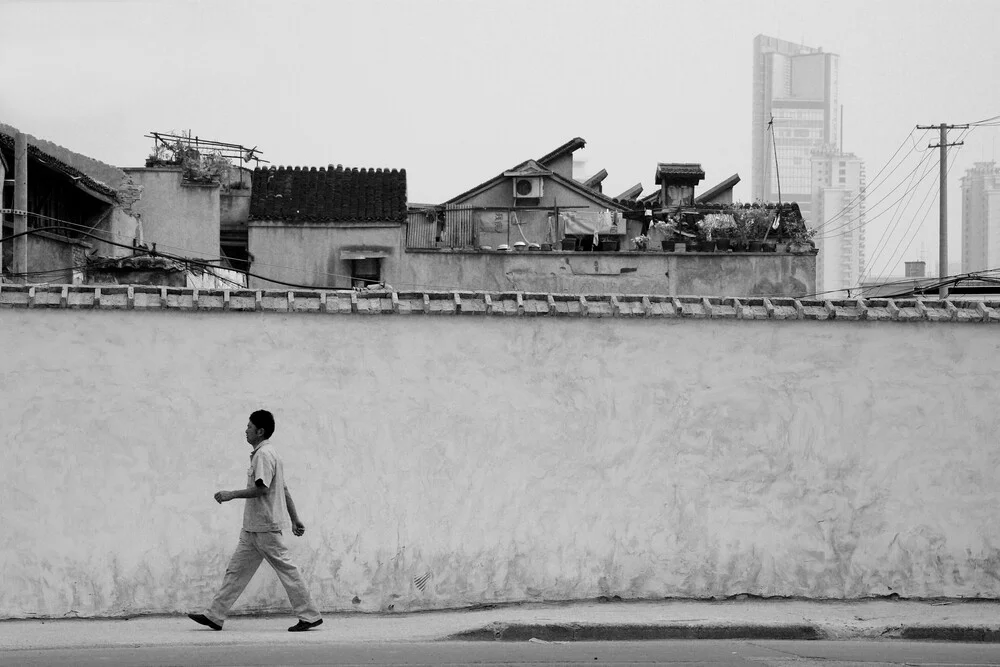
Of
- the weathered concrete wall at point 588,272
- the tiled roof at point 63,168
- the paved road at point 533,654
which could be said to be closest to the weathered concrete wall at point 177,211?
the tiled roof at point 63,168

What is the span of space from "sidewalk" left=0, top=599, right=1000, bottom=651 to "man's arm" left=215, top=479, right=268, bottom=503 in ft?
3.54

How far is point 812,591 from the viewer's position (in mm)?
11156

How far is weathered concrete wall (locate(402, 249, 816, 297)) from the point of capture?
2880cm

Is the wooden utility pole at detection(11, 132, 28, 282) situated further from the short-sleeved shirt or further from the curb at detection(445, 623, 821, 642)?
the curb at detection(445, 623, 821, 642)

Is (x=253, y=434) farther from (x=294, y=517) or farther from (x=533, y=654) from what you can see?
(x=533, y=654)

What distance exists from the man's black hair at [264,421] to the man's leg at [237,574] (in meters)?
0.78

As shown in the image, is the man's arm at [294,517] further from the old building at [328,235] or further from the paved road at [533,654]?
the old building at [328,235]

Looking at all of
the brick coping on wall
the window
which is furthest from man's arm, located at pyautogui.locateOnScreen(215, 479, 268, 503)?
the window

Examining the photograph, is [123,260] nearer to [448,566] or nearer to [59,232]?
[59,232]

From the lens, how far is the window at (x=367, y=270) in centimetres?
2892

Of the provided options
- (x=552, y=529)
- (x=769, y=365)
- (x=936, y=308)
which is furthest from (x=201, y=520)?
(x=936, y=308)

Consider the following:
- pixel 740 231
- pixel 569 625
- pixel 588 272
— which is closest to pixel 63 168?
pixel 588 272

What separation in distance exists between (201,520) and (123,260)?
946 cm

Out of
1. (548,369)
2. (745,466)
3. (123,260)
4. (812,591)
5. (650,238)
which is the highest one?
(650,238)
